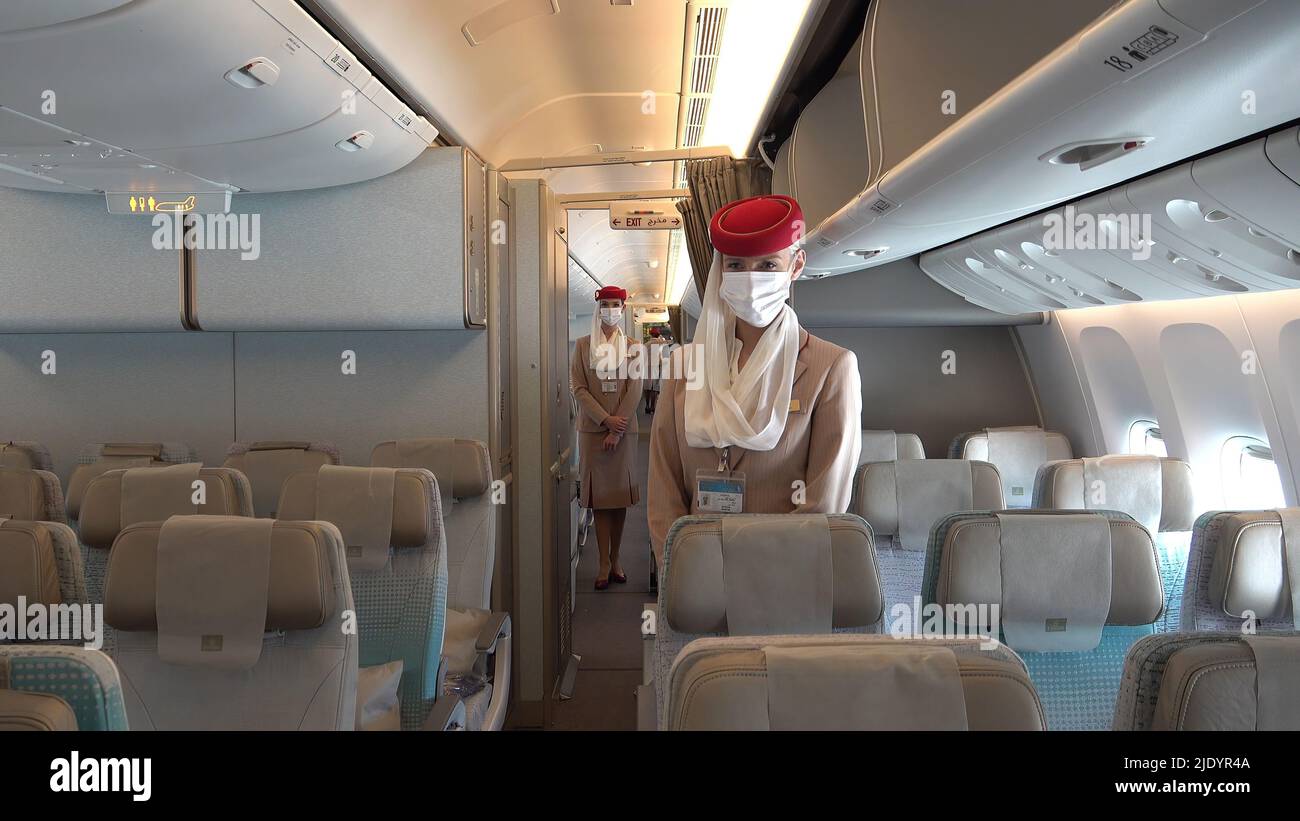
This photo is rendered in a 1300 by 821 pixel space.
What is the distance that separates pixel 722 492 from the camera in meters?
2.29

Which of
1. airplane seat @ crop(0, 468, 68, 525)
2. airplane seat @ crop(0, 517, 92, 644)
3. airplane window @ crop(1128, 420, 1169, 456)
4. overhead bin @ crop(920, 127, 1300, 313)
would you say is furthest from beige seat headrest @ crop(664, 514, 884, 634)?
Answer: airplane window @ crop(1128, 420, 1169, 456)

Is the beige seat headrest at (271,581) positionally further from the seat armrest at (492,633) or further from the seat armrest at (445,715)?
the seat armrest at (492,633)

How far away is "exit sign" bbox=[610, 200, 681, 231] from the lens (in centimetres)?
525

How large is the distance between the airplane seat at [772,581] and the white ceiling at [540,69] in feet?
7.35

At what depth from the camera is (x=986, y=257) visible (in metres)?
4.33

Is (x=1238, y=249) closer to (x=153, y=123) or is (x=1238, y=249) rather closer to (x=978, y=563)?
(x=978, y=563)

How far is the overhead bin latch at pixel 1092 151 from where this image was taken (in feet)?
5.87

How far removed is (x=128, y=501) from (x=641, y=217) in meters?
3.57

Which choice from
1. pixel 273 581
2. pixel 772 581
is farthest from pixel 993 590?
pixel 273 581

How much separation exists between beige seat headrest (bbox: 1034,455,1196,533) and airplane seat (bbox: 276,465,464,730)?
105 inches

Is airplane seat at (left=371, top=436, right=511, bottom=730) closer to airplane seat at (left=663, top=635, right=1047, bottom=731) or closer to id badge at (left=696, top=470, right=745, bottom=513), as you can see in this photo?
id badge at (left=696, top=470, right=745, bottom=513)

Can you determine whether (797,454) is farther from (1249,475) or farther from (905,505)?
(1249,475)
